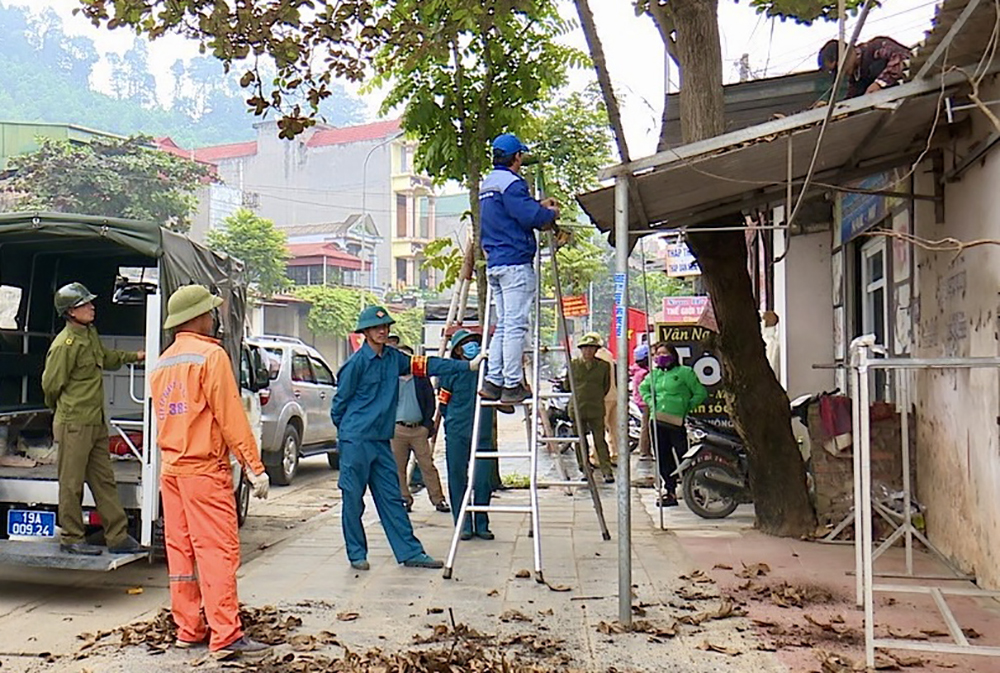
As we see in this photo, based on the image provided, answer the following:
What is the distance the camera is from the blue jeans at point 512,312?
22.5ft

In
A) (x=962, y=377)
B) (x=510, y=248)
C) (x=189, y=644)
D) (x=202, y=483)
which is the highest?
(x=510, y=248)

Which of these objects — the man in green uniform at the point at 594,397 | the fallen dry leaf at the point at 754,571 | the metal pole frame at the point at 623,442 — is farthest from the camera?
the man in green uniform at the point at 594,397

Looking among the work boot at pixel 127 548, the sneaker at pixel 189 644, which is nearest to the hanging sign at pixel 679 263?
the work boot at pixel 127 548

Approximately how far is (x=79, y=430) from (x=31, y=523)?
75 centimetres

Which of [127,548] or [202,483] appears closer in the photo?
[202,483]

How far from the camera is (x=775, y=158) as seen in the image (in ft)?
20.0

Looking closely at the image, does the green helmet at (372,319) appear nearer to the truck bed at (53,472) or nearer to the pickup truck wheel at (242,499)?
the truck bed at (53,472)

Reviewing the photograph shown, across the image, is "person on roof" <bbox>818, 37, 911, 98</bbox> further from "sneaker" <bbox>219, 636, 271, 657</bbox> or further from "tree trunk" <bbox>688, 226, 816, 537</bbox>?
"sneaker" <bbox>219, 636, 271, 657</bbox>

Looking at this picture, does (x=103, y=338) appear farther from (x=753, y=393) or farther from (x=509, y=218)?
(x=753, y=393)

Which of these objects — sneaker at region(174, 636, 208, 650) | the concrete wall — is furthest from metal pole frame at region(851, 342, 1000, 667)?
the concrete wall

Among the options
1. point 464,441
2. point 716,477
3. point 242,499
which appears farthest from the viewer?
point 716,477

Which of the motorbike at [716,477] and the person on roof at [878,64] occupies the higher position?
the person on roof at [878,64]

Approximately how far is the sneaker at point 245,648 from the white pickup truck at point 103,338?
1.57 meters

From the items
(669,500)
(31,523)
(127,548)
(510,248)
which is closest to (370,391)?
(510,248)
